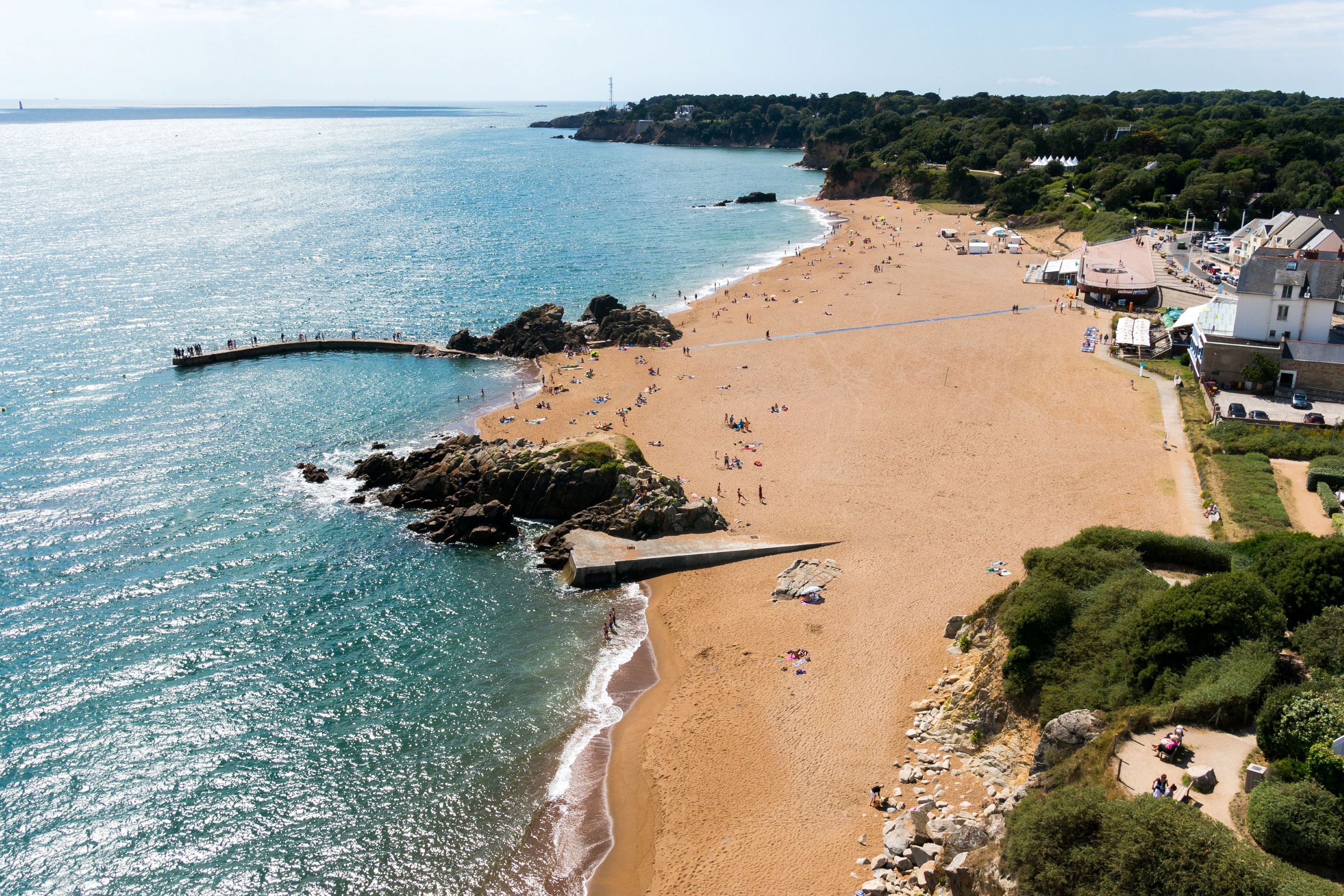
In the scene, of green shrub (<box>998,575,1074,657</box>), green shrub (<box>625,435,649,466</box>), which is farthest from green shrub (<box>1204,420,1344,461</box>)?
green shrub (<box>625,435,649,466</box>)

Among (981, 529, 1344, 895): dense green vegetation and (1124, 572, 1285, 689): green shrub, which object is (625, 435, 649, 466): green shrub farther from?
(1124, 572, 1285, 689): green shrub

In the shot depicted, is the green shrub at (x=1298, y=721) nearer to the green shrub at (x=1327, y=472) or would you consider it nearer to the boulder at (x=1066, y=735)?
the boulder at (x=1066, y=735)

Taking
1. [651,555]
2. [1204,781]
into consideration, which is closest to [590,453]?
[651,555]

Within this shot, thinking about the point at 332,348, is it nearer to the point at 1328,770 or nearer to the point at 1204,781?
the point at 1204,781

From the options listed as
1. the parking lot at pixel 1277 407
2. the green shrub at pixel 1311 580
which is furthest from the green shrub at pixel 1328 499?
the green shrub at pixel 1311 580

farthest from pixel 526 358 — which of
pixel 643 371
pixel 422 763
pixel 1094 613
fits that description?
pixel 1094 613

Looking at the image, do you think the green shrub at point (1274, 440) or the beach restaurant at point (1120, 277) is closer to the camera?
the green shrub at point (1274, 440)

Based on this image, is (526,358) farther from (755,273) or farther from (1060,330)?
(1060,330)
